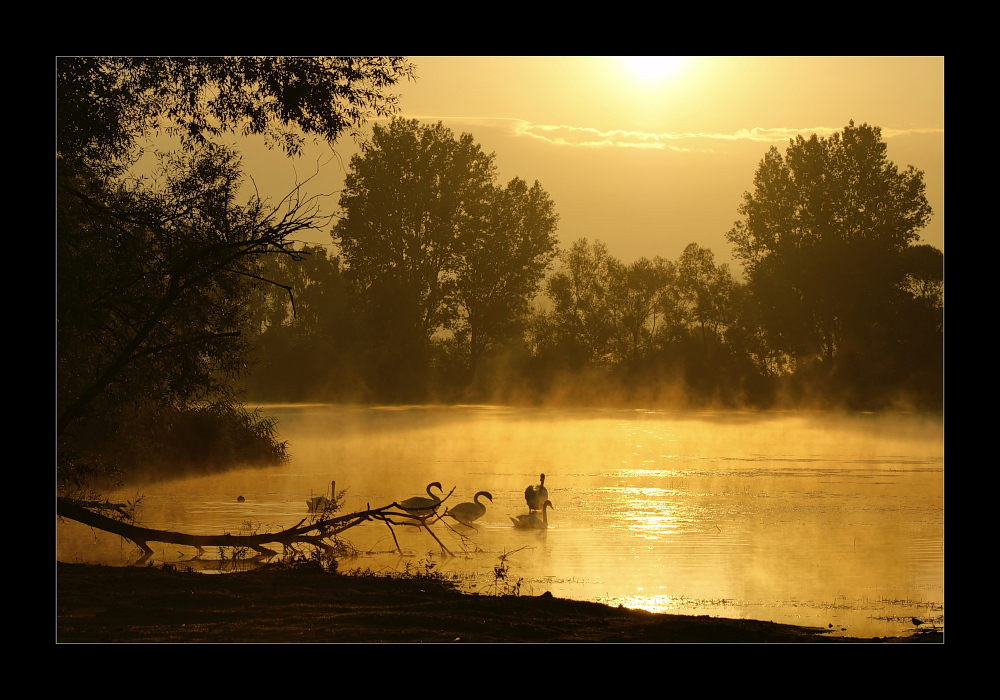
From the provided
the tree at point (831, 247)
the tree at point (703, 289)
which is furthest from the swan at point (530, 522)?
the tree at point (703, 289)

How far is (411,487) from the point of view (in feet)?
49.6

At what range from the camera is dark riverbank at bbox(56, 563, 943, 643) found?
6639mm

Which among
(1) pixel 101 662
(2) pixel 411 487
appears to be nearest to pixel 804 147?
(2) pixel 411 487

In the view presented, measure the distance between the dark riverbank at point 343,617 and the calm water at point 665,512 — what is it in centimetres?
76

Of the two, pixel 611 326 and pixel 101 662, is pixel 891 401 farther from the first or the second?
pixel 101 662

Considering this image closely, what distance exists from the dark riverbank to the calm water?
30.0 inches

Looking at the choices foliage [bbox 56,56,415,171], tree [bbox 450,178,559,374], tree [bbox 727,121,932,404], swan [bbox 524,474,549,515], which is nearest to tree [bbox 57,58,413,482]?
foliage [bbox 56,56,415,171]

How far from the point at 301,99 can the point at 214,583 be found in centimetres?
507

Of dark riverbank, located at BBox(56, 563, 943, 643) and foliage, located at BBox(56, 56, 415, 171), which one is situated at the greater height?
foliage, located at BBox(56, 56, 415, 171)

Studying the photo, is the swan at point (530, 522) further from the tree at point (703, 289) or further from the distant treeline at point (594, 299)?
the tree at point (703, 289)

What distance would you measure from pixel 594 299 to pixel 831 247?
9.70 meters

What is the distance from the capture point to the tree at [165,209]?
8.66 meters

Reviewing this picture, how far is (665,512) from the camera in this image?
1251 cm

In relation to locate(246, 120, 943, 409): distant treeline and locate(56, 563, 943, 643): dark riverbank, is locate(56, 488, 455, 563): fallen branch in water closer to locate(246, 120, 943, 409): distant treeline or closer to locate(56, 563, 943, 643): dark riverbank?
locate(56, 563, 943, 643): dark riverbank
